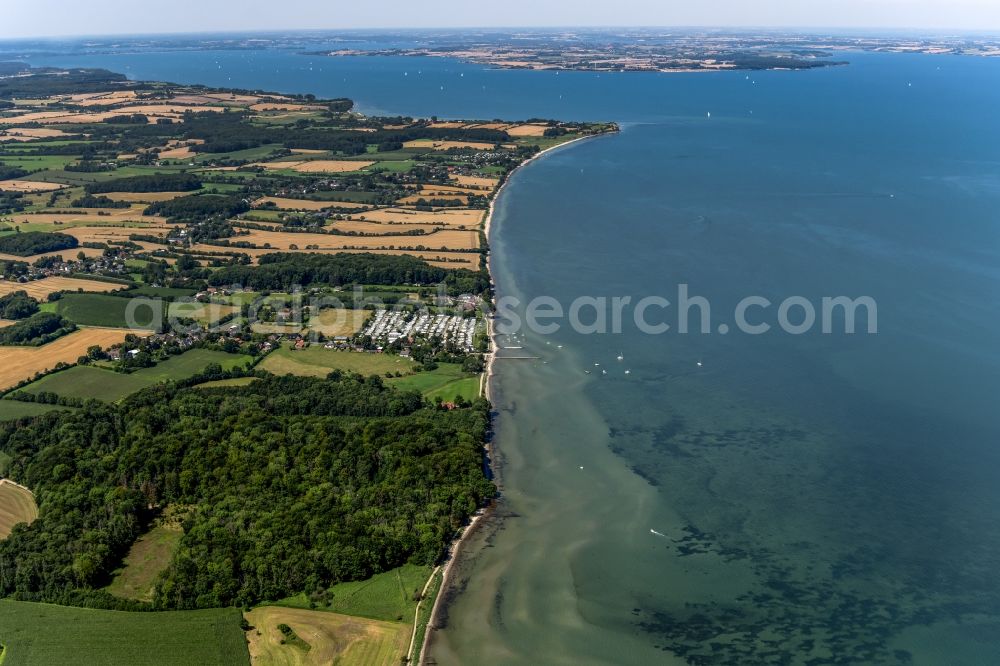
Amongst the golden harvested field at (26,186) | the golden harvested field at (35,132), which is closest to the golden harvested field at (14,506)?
the golden harvested field at (26,186)

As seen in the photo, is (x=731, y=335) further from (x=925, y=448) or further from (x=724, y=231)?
(x=724, y=231)

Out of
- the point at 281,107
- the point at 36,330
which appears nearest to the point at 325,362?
the point at 36,330

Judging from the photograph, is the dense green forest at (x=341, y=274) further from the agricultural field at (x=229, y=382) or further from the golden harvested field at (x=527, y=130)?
the golden harvested field at (x=527, y=130)

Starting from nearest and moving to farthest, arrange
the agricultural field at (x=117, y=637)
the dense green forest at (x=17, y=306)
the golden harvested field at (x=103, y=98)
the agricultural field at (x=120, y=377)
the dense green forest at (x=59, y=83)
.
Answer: the agricultural field at (x=117, y=637)
the agricultural field at (x=120, y=377)
the dense green forest at (x=17, y=306)
the golden harvested field at (x=103, y=98)
the dense green forest at (x=59, y=83)

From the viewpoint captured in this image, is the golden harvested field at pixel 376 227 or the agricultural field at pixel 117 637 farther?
the golden harvested field at pixel 376 227

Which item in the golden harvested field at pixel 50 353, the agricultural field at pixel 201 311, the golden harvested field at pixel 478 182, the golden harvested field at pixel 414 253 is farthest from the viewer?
the golden harvested field at pixel 478 182

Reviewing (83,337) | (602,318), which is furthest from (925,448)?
(83,337)
